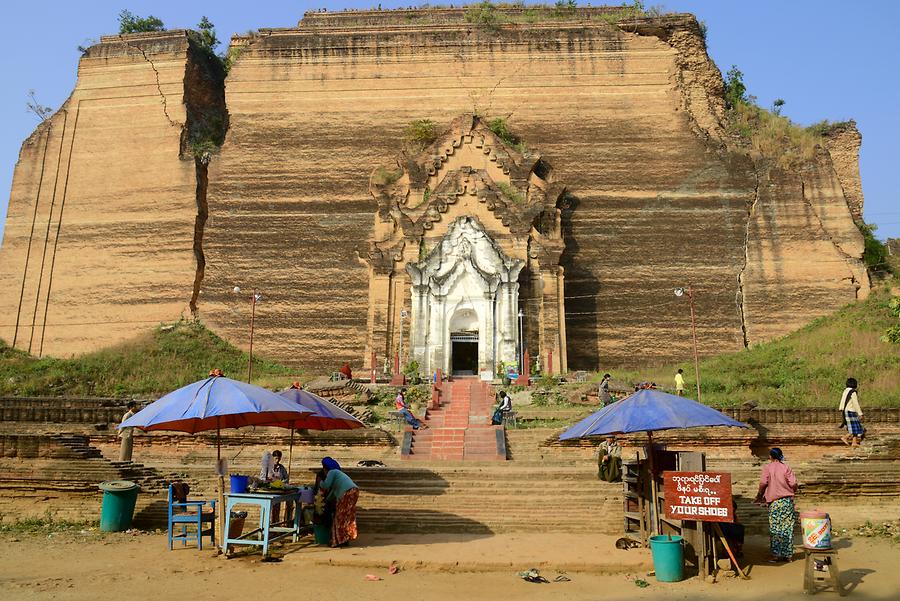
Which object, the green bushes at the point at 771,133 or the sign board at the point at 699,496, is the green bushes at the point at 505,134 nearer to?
the green bushes at the point at 771,133

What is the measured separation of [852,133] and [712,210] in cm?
836

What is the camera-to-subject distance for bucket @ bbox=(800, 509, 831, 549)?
8344mm

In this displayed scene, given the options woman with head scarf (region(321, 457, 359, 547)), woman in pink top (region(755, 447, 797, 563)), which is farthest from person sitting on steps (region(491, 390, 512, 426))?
woman in pink top (region(755, 447, 797, 563))

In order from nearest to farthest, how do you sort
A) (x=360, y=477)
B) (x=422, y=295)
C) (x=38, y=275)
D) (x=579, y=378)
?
1. (x=360, y=477)
2. (x=579, y=378)
3. (x=422, y=295)
4. (x=38, y=275)

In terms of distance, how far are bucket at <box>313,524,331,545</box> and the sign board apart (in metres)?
4.42

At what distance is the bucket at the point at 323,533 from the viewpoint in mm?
10586

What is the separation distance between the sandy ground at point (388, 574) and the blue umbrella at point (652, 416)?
1.59 m

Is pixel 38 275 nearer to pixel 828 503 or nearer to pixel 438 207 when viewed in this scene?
pixel 438 207

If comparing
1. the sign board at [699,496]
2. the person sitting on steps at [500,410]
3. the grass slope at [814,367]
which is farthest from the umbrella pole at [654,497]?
the grass slope at [814,367]

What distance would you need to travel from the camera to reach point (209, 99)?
117ft

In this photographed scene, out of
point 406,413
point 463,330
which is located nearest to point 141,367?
point 463,330

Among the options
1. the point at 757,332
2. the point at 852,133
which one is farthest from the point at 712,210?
the point at 852,133

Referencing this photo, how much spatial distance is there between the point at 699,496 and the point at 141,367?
933 inches

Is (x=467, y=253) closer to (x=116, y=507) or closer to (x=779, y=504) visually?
(x=116, y=507)
